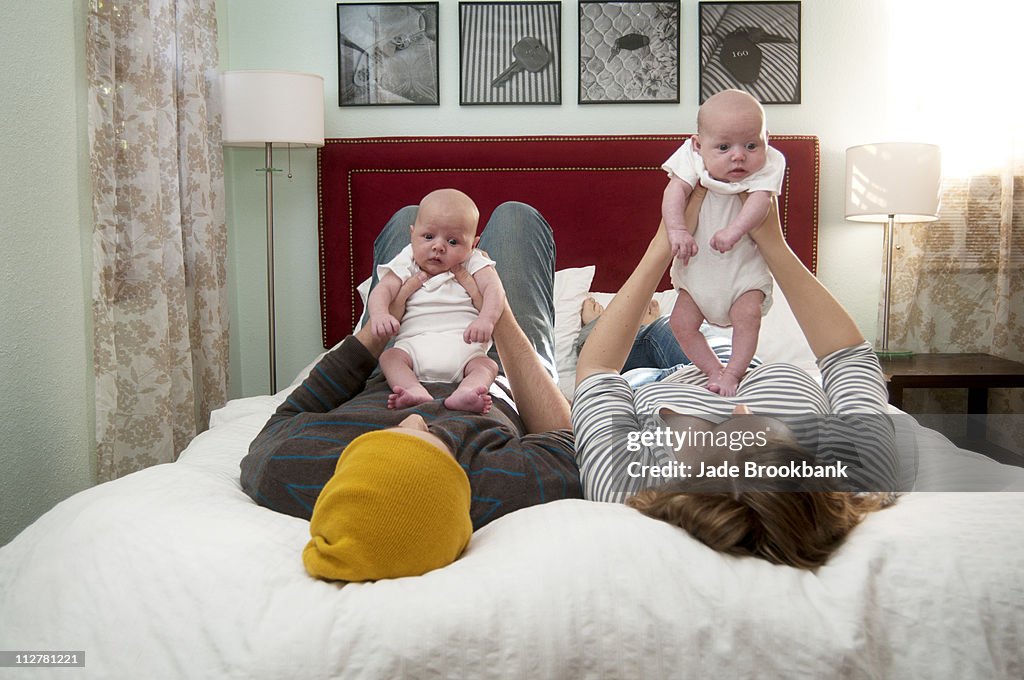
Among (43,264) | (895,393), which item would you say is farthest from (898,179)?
(43,264)

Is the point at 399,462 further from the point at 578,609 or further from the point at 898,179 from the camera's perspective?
the point at 898,179

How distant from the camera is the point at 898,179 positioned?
235 cm

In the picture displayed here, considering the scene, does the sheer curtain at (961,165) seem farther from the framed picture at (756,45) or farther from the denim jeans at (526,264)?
the denim jeans at (526,264)

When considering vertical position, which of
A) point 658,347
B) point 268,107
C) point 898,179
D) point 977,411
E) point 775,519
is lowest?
point 977,411

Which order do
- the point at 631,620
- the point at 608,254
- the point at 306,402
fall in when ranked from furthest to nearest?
the point at 608,254, the point at 306,402, the point at 631,620

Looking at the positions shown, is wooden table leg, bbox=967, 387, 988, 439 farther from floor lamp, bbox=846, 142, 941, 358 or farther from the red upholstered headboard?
the red upholstered headboard

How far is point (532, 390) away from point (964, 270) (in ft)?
6.83

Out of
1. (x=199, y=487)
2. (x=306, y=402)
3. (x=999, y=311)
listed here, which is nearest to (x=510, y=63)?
(x=999, y=311)

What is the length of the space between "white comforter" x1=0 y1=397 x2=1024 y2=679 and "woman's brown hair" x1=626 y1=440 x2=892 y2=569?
16 millimetres

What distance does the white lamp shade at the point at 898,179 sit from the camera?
7.54 feet

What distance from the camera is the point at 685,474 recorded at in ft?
2.31

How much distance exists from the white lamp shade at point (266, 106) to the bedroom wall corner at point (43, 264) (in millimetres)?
575

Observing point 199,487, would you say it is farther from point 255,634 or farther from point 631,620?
point 631,620

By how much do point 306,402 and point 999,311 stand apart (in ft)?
6.88
